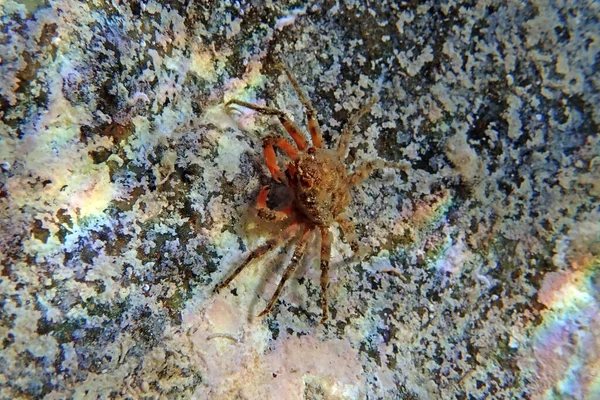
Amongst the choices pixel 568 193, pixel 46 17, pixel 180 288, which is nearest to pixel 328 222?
pixel 180 288

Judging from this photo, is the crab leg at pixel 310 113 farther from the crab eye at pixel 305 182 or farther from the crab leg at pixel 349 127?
the crab eye at pixel 305 182

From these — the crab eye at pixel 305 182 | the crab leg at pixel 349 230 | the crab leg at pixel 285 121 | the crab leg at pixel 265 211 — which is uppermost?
the crab leg at pixel 285 121

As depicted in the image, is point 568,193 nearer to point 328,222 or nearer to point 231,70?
point 328,222

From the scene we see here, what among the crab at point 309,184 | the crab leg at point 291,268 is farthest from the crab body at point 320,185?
the crab leg at point 291,268

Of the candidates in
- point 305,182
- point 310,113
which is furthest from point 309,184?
point 310,113

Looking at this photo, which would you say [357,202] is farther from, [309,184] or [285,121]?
[285,121]
